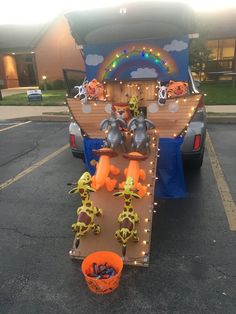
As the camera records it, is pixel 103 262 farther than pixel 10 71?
No

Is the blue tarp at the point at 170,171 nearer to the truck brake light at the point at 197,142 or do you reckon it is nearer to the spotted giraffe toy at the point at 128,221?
the truck brake light at the point at 197,142

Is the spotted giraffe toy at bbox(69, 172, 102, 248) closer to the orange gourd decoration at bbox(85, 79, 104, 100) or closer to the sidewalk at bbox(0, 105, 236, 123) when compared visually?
the orange gourd decoration at bbox(85, 79, 104, 100)

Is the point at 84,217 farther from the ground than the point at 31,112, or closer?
farther from the ground

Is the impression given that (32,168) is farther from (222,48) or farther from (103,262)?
(222,48)

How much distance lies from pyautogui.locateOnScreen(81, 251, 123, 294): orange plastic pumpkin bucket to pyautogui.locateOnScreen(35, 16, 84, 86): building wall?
2424cm

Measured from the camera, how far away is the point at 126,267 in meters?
3.41

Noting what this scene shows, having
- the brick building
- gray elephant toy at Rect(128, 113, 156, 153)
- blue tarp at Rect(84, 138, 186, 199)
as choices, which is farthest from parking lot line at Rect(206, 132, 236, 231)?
the brick building

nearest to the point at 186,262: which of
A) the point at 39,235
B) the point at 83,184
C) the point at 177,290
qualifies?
the point at 177,290

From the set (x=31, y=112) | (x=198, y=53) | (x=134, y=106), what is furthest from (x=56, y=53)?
(x=134, y=106)

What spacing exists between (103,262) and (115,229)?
50 centimetres

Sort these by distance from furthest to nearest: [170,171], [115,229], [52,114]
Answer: [52,114]
[170,171]
[115,229]

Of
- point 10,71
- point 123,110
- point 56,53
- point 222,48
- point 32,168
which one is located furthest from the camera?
point 10,71

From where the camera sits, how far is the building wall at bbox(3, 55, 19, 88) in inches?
1119

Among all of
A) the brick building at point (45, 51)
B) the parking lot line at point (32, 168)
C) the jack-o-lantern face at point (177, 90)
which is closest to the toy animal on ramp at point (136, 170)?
the jack-o-lantern face at point (177, 90)
